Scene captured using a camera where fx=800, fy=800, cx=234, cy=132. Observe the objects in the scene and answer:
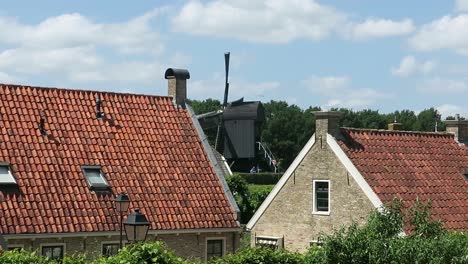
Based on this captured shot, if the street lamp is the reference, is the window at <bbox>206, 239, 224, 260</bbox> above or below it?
below

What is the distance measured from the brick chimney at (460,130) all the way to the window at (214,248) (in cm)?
1129

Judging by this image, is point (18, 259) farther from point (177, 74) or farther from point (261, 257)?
point (177, 74)

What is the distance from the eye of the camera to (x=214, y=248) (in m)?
23.4

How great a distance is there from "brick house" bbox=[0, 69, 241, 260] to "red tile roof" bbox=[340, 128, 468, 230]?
4717 millimetres

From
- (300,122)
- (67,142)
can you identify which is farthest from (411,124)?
(67,142)

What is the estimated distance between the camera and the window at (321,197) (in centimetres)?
2564

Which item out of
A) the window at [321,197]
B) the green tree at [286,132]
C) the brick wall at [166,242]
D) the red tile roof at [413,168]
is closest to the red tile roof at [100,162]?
the brick wall at [166,242]

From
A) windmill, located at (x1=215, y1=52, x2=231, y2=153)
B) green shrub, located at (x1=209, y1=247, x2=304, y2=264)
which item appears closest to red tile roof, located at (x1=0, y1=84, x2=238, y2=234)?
green shrub, located at (x1=209, y1=247, x2=304, y2=264)

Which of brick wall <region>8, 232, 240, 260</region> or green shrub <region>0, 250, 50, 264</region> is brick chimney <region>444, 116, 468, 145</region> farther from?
green shrub <region>0, 250, 50, 264</region>

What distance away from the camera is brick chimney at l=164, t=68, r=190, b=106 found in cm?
2639

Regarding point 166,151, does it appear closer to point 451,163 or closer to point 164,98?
point 164,98

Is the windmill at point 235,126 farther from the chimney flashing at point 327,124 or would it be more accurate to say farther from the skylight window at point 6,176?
the skylight window at point 6,176

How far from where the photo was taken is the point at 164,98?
26.3 m

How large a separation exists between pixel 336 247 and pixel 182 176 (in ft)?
28.9
